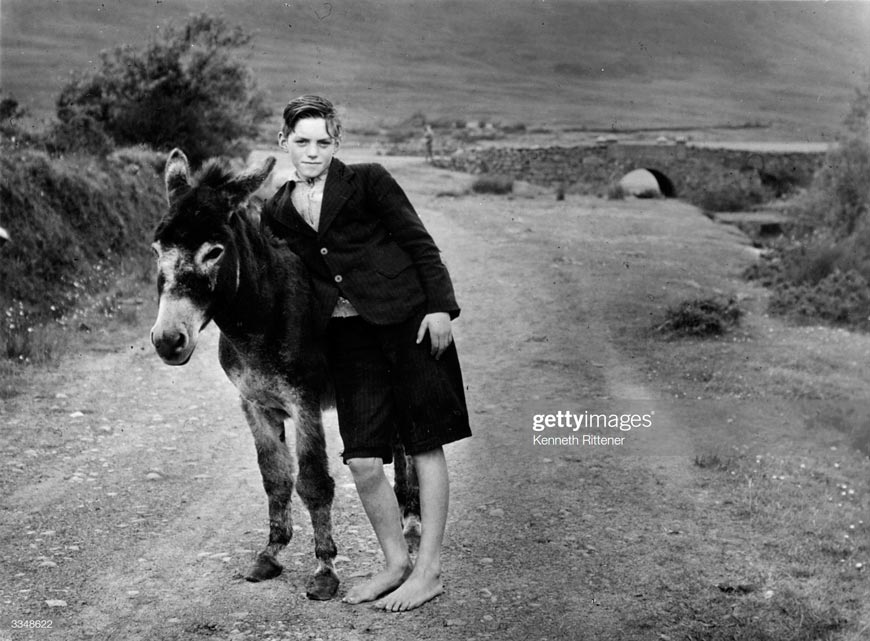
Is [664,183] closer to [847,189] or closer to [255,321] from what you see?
[847,189]

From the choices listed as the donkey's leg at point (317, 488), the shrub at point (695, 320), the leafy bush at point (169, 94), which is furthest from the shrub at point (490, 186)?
the donkey's leg at point (317, 488)

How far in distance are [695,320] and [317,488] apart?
23.9ft

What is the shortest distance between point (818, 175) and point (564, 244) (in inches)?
286

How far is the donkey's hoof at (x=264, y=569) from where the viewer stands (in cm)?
433

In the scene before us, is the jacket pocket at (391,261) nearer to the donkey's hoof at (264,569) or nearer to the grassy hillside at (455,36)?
the donkey's hoof at (264,569)

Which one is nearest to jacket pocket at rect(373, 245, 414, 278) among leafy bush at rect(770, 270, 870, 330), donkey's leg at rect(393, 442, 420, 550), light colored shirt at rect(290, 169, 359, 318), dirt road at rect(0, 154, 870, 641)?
light colored shirt at rect(290, 169, 359, 318)

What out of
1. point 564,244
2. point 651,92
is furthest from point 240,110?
point 651,92

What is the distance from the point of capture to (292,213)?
157 inches

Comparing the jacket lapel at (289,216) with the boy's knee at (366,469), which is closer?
the boy's knee at (366,469)

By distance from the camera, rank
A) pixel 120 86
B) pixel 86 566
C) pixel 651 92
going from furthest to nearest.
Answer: pixel 651 92 → pixel 120 86 → pixel 86 566

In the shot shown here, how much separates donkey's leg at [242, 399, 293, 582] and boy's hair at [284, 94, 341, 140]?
4.32 ft

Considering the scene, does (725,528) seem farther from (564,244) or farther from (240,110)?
(240,110)

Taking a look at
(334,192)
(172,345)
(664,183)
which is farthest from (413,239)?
(664,183)

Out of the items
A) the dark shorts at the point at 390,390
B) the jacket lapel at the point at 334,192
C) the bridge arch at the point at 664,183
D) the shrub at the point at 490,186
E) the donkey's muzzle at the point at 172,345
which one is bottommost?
the bridge arch at the point at 664,183
